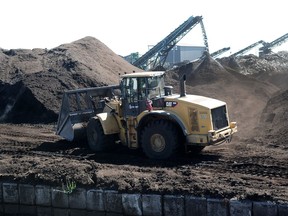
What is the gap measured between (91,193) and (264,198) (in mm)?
2975

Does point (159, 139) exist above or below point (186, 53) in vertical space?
below

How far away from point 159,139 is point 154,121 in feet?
1.44

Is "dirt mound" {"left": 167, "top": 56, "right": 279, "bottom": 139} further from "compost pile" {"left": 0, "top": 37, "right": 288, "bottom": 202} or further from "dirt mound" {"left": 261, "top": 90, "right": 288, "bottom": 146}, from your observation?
"dirt mound" {"left": 261, "top": 90, "right": 288, "bottom": 146}

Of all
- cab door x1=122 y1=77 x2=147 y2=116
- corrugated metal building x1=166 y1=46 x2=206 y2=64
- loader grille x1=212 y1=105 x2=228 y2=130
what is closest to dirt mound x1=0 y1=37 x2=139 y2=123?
cab door x1=122 y1=77 x2=147 y2=116

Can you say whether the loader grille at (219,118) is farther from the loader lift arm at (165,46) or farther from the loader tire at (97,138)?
the loader lift arm at (165,46)

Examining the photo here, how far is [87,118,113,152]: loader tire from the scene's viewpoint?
11.0m

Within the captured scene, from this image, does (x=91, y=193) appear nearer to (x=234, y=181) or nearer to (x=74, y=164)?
(x=74, y=164)

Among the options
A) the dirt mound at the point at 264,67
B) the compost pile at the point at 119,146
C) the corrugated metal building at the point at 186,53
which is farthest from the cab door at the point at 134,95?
the corrugated metal building at the point at 186,53

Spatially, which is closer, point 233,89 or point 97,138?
point 97,138

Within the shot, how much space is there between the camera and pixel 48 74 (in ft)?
66.0

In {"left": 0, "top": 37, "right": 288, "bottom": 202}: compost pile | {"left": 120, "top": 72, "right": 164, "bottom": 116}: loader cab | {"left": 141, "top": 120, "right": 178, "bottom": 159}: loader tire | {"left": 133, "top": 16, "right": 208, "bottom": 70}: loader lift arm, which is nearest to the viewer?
{"left": 0, "top": 37, "right": 288, "bottom": 202}: compost pile

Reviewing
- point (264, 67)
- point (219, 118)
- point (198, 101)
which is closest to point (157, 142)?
point (198, 101)

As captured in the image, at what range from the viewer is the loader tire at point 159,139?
31.4 ft

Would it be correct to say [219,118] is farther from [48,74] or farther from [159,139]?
[48,74]
